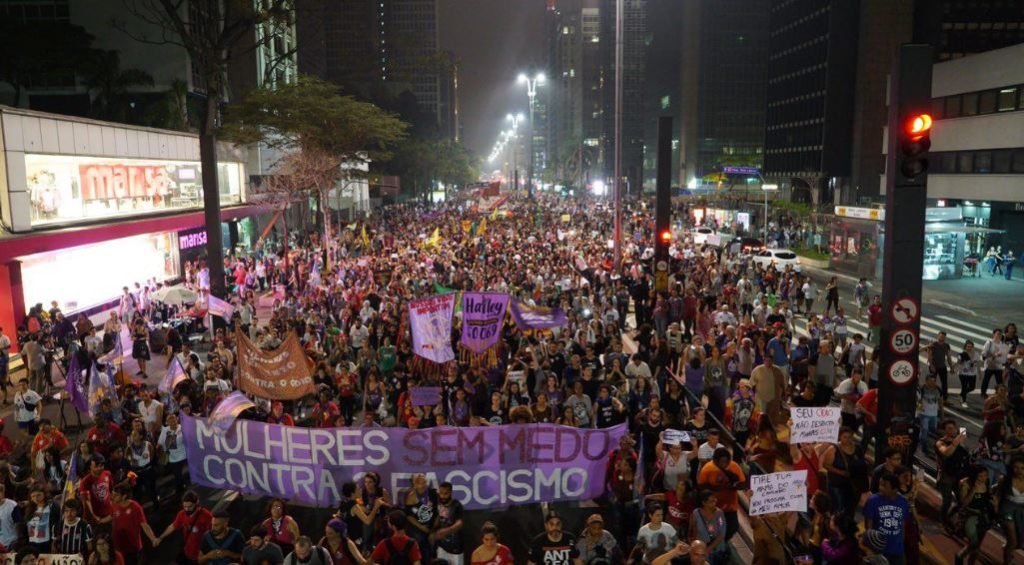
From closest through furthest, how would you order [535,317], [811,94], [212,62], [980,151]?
1. [535,317]
2. [212,62]
3. [980,151]
4. [811,94]

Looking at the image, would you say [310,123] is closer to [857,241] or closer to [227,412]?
[857,241]

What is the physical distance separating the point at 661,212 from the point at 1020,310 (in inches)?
533

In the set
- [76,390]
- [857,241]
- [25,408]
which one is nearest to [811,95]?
[857,241]

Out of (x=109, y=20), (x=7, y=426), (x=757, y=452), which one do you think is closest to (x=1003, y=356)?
(x=757, y=452)

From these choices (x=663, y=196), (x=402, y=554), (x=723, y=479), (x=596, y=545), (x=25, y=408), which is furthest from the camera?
(x=663, y=196)

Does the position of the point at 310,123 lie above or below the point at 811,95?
below

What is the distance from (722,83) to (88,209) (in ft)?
408

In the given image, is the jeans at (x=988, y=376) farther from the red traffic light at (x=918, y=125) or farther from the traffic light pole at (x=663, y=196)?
the traffic light pole at (x=663, y=196)

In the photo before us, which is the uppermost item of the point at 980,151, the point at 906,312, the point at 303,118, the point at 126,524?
the point at 303,118

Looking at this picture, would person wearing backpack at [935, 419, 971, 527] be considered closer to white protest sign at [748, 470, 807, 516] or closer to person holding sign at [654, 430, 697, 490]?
white protest sign at [748, 470, 807, 516]

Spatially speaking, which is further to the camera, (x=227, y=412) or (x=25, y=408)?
(x=25, y=408)

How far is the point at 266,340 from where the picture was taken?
16328mm

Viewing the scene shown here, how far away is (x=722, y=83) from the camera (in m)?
135

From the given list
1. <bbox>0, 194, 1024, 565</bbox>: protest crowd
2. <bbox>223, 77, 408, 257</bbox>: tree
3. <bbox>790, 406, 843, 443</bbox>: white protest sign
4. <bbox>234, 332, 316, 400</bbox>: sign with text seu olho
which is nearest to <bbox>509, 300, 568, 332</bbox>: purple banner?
<bbox>0, 194, 1024, 565</bbox>: protest crowd
